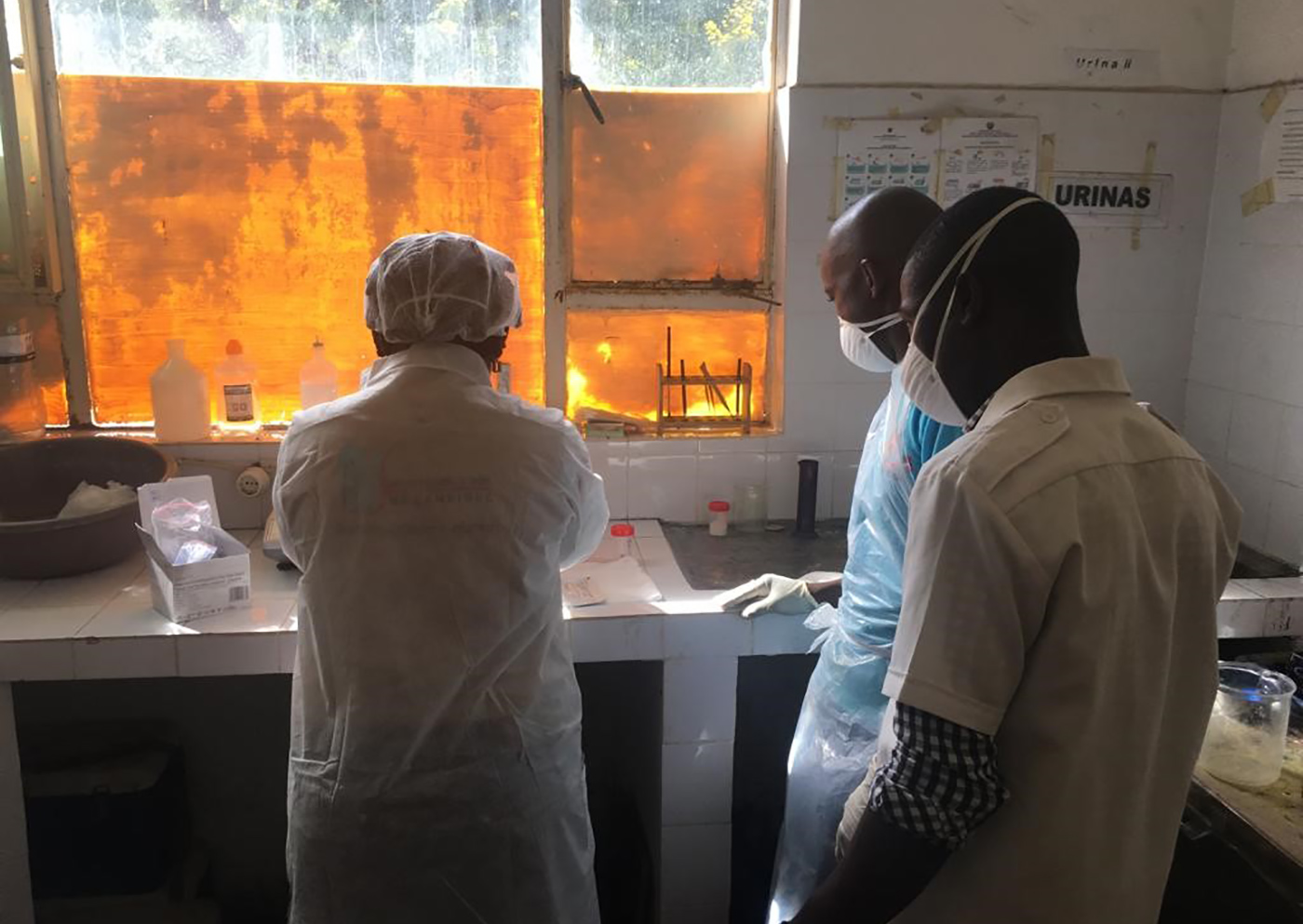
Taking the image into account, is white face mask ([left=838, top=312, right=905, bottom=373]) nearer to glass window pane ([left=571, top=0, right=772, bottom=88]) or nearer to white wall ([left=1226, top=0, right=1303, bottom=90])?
glass window pane ([left=571, top=0, right=772, bottom=88])

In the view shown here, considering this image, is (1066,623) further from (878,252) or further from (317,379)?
(317,379)

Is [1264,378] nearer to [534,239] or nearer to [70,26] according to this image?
[534,239]

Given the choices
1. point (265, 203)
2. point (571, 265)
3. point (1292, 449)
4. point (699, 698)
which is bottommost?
point (699, 698)

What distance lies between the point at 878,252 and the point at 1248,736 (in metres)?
0.83

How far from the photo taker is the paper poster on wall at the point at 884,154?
215 centimetres

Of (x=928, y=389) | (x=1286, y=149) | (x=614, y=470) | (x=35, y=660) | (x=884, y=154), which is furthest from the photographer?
(x=614, y=470)

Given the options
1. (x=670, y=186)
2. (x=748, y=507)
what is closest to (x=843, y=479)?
(x=748, y=507)

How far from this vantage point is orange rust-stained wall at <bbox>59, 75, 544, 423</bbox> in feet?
6.95

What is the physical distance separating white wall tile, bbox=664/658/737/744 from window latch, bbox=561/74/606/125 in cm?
114

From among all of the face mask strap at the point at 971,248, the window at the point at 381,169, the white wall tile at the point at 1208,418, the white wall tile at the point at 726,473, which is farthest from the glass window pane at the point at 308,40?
the white wall tile at the point at 1208,418

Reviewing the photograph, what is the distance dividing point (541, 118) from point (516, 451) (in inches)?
44.3

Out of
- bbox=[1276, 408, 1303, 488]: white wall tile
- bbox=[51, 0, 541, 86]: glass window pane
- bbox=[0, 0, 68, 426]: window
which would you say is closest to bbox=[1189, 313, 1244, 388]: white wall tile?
bbox=[1276, 408, 1303, 488]: white wall tile

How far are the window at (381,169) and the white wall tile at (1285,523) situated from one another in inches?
43.1

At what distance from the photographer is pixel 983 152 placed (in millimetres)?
2178
